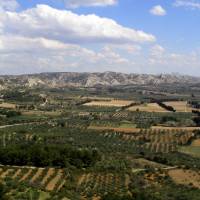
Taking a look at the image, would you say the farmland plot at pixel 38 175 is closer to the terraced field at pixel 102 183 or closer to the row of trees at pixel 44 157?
the terraced field at pixel 102 183

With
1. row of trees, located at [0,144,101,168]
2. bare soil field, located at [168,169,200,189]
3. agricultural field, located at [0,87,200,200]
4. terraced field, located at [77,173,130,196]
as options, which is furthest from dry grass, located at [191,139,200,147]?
terraced field, located at [77,173,130,196]

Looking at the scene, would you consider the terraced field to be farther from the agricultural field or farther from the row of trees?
the row of trees

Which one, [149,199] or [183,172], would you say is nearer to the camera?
[149,199]

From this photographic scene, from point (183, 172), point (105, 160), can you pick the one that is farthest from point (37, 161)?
point (183, 172)

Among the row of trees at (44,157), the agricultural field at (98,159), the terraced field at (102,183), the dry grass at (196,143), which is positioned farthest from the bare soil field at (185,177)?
the dry grass at (196,143)

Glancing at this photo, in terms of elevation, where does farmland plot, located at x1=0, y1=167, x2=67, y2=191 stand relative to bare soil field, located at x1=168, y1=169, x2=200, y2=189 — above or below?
above

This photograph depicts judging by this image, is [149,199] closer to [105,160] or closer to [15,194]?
[15,194]

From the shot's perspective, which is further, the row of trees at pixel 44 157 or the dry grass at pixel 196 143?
the dry grass at pixel 196 143

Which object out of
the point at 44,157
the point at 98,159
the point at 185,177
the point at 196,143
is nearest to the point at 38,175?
the point at 44,157
